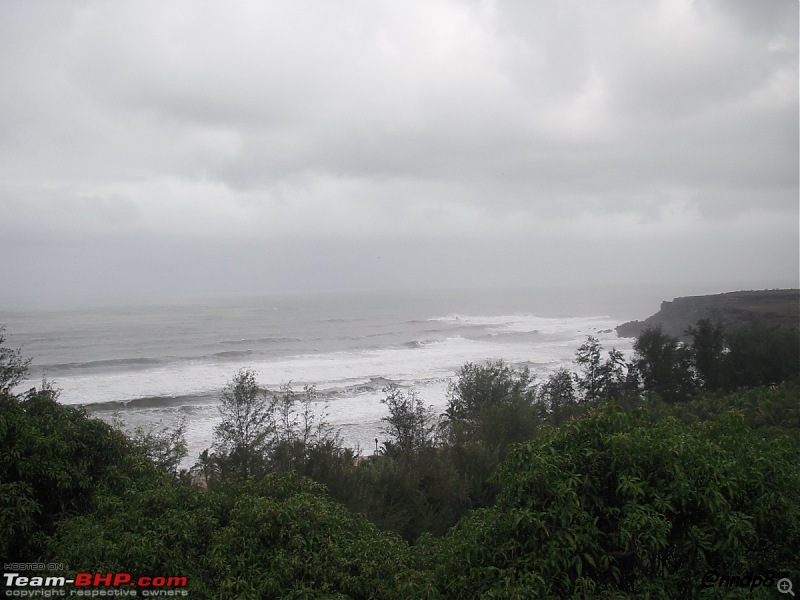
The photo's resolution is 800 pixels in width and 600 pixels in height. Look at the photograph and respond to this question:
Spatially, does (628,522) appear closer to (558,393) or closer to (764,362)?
(558,393)

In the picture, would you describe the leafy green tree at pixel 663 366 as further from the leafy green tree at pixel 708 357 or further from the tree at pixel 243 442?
the tree at pixel 243 442

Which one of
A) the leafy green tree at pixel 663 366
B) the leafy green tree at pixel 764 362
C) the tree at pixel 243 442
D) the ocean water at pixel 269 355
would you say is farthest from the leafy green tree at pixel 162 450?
the leafy green tree at pixel 764 362

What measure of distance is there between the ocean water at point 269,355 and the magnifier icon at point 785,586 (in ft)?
72.7

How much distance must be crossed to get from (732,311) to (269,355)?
166ft

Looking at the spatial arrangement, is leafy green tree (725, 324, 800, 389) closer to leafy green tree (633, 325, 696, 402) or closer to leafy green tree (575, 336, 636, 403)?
leafy green tree (633, 325, 696, 402)

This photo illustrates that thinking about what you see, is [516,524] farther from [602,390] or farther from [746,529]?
[602,390]

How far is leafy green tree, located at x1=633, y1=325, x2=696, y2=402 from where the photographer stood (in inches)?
1200

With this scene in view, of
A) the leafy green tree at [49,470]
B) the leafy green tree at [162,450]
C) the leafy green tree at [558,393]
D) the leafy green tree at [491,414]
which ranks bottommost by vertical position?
the leafy green tree at [558,393]

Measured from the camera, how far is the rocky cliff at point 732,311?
170ft

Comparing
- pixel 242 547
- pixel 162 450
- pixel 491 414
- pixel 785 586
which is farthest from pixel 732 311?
pixel 242 547

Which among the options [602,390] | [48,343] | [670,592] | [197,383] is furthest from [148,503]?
[48,343]

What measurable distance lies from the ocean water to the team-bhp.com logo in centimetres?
2017

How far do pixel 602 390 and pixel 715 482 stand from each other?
26.1m

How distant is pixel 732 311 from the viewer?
191 ft
